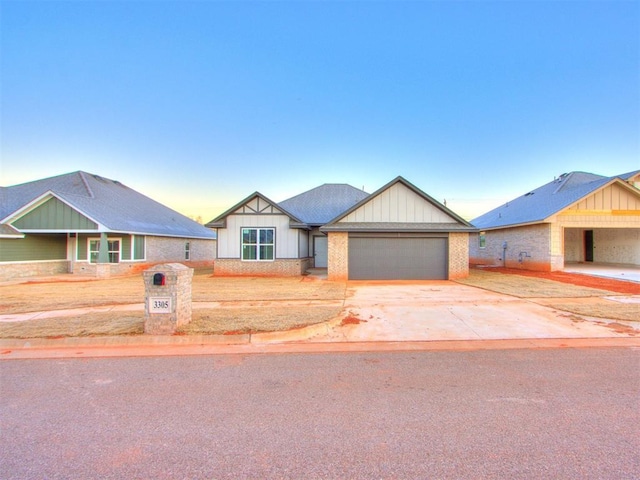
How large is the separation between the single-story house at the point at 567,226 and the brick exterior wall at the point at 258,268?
13960 mm

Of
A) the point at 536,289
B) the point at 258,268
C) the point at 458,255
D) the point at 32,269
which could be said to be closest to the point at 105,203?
the point at 32,269

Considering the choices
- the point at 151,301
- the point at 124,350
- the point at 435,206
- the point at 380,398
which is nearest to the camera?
the point at 380,398

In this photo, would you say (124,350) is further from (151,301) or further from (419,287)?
(419,287)

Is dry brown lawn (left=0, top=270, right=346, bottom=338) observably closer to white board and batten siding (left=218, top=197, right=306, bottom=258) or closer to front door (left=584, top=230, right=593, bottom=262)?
white board and batten siding (left=218, top=197, right=306, bottom=258)

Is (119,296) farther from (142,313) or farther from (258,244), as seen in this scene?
(258,244)

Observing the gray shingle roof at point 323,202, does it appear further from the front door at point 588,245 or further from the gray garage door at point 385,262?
the front door at point 588,245

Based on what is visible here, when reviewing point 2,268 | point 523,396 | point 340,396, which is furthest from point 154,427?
point 2,268

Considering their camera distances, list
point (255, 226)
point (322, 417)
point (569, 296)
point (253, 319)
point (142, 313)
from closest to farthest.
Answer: point (322, 417) → point (253, 319) → point (142, 313) → point (569, 296) → point (255, 226)

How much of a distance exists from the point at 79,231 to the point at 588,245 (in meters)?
34.3

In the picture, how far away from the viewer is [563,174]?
26.3m

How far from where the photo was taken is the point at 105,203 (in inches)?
854

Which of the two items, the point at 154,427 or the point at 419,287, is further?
the point at 419,287

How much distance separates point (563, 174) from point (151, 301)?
99.0 ft

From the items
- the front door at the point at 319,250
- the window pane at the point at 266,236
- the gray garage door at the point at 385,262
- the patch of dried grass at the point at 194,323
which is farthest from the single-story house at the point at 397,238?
the patch of dried grass at the point at 194,323
